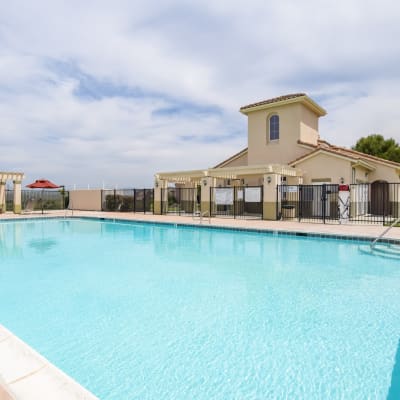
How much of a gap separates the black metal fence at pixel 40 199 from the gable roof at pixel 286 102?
19648mm

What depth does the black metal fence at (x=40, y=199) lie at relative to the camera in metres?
27.4

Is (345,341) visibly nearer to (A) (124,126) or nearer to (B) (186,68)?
(B) (186,68)

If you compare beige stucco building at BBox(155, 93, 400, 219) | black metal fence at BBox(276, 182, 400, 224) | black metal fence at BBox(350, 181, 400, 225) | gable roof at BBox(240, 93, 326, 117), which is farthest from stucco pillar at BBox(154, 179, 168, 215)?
black metal fence at BBox(350, 181, 400, 225)

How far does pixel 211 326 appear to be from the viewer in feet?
15.4

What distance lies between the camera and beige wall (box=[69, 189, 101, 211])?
3081 centimetres

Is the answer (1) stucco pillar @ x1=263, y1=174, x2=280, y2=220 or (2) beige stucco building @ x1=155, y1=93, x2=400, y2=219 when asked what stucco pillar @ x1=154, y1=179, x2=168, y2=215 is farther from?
(1) stucco pillar @ x1=263, y1=174, x2=280, y2=220

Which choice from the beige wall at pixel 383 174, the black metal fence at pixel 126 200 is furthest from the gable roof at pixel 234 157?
the beige wall at pixel 383 174

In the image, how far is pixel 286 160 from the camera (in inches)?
925

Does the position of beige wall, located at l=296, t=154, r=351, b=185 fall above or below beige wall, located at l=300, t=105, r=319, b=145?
below

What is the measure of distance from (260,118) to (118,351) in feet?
76.5

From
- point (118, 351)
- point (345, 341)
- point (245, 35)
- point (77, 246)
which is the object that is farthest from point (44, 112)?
point (345, 341)

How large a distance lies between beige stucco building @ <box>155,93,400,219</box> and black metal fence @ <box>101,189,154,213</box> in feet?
12.2

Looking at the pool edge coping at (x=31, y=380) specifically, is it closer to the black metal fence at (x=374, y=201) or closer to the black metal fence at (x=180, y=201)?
the black metal fence at (x=374, y=201)

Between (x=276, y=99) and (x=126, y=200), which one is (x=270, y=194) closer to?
(x=276, y=99)
